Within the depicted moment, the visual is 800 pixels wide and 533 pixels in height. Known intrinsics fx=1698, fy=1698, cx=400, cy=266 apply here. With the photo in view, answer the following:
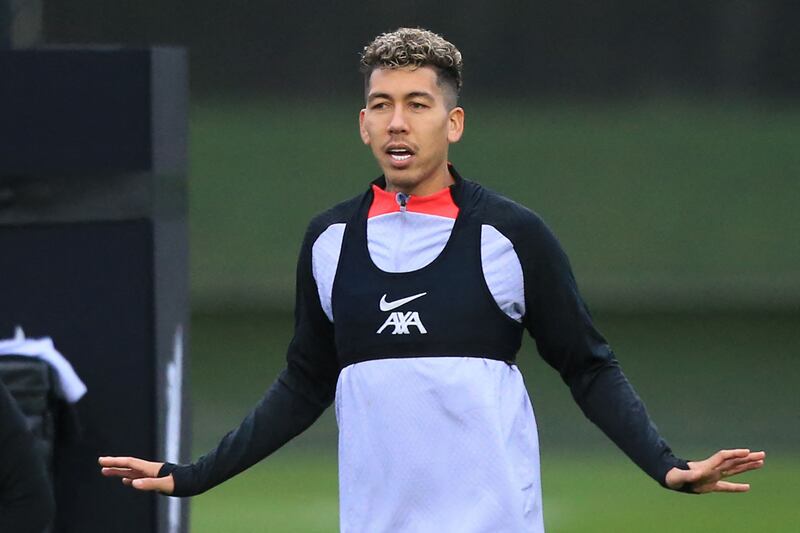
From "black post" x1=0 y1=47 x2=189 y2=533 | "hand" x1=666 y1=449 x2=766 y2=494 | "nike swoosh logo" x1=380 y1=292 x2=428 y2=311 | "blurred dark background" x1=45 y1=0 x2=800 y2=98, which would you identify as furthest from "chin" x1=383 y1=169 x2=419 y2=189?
"blurred dark background" x1=45 y1=0 x2=800 y2=98

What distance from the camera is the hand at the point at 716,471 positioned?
3285 mm

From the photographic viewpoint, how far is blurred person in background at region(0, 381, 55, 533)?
351cm

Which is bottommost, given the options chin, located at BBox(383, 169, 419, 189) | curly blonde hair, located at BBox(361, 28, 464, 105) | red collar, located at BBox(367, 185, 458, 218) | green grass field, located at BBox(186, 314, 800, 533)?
green grass field, located at BBox(186, 314, 800, 533)

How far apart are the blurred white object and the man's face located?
66.3 inches

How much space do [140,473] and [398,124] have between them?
97 centimetres

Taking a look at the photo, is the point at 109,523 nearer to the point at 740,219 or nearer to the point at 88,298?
the point at 88,298

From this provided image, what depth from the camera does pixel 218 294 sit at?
12445mm

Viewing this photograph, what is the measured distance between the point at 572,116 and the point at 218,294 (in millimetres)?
2889

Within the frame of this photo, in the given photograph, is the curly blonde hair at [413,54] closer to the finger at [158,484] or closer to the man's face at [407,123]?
the man's face at [407,123]

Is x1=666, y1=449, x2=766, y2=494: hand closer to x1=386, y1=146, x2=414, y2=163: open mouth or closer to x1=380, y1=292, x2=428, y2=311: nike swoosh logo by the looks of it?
x1=380, y1=292, x2=428, y2=311: nike swoosh logo

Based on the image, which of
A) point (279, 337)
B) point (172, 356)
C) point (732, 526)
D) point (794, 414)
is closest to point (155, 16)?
point (279, 337)

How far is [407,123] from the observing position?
3.49 m

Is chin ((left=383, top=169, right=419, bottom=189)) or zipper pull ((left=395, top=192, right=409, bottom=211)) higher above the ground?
chin ((left=383, top=169, right=419, bottom=189))

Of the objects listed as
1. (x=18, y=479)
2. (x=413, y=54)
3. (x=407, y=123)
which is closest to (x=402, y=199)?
(x=407, y=123)
